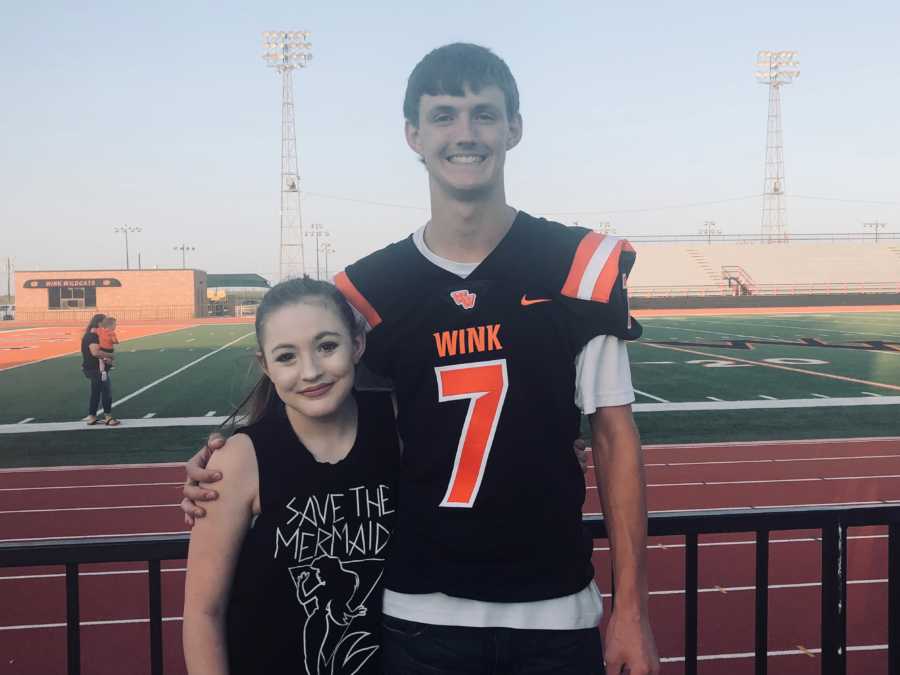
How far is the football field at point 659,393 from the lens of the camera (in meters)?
11.1

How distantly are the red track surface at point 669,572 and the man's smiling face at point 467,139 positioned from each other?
3771 mm

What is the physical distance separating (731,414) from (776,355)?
357 inches

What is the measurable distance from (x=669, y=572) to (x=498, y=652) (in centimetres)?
467

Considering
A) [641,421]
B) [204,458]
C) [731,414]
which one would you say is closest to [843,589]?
[204,458]

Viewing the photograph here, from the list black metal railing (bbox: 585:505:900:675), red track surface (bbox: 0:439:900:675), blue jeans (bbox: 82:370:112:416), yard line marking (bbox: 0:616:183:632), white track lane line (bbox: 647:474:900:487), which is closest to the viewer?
black metal railing (bbox: 585:505:900:675)

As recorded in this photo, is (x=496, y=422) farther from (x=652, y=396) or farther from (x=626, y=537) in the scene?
(x=652, y=396)

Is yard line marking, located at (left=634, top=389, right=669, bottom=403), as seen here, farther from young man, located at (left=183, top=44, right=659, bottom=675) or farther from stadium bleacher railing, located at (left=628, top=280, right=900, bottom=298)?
stadium bleacher railing, located at (left=628, top=280, right=900, bottom=298)

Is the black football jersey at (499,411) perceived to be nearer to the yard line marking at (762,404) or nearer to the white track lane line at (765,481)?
the white track lane line at (765,481)

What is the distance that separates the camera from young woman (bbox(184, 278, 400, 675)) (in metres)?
1.53

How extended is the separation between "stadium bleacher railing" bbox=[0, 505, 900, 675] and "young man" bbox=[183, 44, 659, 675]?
11.3 inches

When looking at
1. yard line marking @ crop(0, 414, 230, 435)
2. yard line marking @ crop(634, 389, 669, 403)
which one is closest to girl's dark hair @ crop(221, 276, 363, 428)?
yard line marking @ crop(0, 414, 230, 435)

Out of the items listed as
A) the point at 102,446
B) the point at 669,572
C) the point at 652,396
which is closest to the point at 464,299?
the point at 669,572

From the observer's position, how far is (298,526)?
157 cm

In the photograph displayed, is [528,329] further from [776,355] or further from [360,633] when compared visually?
[776,355]
